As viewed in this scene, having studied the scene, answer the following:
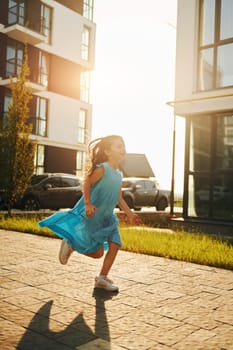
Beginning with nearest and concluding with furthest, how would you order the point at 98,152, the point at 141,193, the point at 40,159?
the point at 98,152 < the point at 141,193 < the point at 40,159

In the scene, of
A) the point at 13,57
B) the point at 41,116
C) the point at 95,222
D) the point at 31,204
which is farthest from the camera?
the point at 41,116

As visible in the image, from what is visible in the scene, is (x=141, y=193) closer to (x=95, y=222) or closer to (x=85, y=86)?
(x=95, y=222)

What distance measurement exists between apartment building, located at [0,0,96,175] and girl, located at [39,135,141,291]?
66.4ft

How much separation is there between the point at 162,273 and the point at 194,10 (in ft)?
29.4

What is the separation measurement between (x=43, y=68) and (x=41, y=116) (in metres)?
3.34

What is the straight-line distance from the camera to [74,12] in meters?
28.8

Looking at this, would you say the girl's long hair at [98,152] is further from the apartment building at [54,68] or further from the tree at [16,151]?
the apartment building at [54,68]

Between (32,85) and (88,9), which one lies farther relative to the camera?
(88,9)

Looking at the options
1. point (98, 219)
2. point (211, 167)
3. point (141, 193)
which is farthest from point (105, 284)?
point (141, 193)

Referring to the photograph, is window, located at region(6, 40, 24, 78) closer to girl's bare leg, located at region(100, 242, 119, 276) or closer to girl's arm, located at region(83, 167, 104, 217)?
girl's arm, located at region(83, 167, 104, 217)

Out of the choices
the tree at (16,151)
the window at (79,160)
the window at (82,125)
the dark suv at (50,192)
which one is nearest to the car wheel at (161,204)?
the dark suv at (50,192)

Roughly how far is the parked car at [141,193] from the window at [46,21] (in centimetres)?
1398

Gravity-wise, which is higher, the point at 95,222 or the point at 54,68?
the point at 54,68

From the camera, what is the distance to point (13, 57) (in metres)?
24.6
